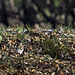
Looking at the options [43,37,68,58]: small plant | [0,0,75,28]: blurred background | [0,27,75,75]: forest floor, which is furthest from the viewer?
[0,0,75,28]: blurred background

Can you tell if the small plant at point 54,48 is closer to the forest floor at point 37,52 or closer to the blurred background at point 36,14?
the forest floor at point 37,52

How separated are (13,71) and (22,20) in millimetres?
3999

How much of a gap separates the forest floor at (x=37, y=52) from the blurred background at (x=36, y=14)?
1.89m

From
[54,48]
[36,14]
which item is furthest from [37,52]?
[36,14]

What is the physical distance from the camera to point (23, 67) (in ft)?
17.5

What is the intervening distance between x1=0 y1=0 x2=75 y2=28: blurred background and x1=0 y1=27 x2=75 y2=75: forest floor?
1.89 meters

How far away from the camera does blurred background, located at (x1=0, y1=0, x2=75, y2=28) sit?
8.41m

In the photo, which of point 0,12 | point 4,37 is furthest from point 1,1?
point 4,37

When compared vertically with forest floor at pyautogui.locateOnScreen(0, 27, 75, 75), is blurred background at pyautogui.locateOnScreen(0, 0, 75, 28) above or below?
above

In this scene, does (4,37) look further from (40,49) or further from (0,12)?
(0,12)

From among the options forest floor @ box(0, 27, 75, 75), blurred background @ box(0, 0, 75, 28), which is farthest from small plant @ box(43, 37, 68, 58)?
blurred background @ box(0, 0, 75, 28)

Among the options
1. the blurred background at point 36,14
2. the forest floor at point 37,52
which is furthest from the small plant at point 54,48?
the blurred background at point 36,14

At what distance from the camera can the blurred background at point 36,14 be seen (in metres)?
8.41

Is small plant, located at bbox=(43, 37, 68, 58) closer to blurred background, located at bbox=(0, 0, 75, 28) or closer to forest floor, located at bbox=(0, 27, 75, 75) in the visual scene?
forest floor, located at bbox=(0, 27, 75, 75)
